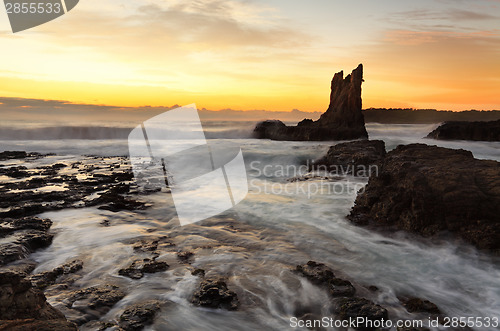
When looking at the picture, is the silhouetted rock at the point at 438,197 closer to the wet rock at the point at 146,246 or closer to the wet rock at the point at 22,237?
the wet rock at the point at 146,246

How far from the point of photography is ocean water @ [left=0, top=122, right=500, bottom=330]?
11.8ft

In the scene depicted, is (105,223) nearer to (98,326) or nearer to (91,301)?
(91,301)

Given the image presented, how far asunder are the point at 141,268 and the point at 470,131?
30763 millimetres

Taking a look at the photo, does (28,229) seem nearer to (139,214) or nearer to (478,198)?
(139,214)

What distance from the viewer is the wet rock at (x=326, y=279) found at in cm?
380

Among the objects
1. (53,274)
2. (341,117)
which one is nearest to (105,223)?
(53,274)

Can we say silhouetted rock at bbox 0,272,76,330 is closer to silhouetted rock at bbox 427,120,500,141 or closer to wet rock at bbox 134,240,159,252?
wet rock at bbox 134,240,159,252

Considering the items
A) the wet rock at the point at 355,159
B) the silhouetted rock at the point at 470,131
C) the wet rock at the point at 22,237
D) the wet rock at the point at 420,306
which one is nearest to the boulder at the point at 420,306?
the wet rock at the point at 420,306

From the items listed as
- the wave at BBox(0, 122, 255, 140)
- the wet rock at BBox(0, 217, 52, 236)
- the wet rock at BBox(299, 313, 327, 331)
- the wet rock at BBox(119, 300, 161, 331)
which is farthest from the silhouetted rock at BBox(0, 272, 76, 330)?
the wave at BBox(0, 122, 255, 140)

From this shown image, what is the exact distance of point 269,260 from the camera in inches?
190

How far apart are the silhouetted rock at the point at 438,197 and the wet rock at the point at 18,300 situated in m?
5.66

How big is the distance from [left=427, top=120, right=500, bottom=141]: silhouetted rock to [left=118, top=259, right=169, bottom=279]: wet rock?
30107 millimetres

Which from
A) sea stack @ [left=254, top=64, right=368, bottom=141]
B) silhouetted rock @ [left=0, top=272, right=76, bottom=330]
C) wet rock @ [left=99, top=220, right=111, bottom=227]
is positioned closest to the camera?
silhouetted rock @ [left=0, top=272, right=76, bottom=330]

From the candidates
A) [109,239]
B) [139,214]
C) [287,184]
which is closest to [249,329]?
[109,239]
